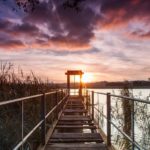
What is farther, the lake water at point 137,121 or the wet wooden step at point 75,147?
the lake water at point 137,121

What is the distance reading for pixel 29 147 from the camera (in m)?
5.83

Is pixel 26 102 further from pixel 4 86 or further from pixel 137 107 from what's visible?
pixel 137 107

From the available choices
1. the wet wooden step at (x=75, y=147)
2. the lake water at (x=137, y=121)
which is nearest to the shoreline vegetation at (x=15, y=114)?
the wet wooden step at (x=75, y=147)

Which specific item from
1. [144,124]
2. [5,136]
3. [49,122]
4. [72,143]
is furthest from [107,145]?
[144,124]

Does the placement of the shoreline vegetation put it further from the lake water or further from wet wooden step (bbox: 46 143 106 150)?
the lake water

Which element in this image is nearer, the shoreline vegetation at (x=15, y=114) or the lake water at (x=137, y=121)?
the shoreline vegetation at (x=15, y=114)

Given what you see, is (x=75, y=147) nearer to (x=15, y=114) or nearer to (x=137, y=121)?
(x=15, y=114)

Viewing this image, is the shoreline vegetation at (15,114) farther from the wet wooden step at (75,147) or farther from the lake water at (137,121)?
the lake water at (137,121)

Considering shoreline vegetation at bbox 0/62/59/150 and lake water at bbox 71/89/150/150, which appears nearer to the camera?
shoreline vegetation at bbox 0/62/59/150

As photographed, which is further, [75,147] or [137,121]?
[137,121]

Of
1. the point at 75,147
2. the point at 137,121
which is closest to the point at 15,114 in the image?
the point at 75,147

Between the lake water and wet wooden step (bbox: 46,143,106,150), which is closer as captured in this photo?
wet wooden step (bbox: 46,143,106,150)

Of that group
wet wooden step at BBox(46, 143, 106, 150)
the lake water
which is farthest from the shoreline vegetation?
the lake water

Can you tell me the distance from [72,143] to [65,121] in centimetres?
449
